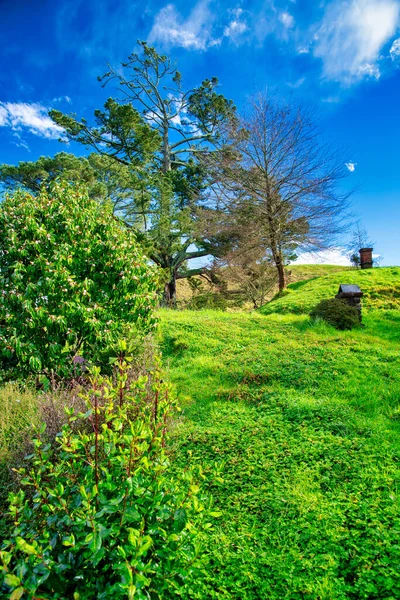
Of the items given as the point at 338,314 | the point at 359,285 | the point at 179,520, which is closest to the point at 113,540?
the point at 179,520

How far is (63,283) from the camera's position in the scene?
5.78m

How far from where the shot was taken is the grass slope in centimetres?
278

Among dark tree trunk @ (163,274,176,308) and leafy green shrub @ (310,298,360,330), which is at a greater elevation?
dark tree trunk @ (163,274,176,308)

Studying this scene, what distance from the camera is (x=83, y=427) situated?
4242 millimetres

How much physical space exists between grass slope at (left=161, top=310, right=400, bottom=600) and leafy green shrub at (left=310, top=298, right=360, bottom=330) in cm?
200

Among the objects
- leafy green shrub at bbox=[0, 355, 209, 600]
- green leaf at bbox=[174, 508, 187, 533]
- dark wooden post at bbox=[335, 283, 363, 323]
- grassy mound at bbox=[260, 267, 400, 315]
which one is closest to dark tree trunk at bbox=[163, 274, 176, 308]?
grassy mound at bbox=[260, 267, 400, 315]

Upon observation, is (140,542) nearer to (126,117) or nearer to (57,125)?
(126,117)

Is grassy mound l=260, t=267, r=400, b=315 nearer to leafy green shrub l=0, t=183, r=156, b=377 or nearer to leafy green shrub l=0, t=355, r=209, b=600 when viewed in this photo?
leafy green shrub l=0, t=183, r=156, b=377

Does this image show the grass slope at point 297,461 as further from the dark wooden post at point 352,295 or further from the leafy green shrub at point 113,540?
the dark wooden post at point 352,295

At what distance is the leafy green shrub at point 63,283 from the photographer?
5684mm

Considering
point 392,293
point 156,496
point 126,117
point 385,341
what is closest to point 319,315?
point 385,341

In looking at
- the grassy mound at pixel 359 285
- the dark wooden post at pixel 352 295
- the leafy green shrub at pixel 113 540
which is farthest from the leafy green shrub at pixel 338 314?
the leafy green shrub at pixel 113 540

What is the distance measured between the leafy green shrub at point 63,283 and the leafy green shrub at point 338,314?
5626 millimetres

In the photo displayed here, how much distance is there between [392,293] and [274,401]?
10.6 meters
